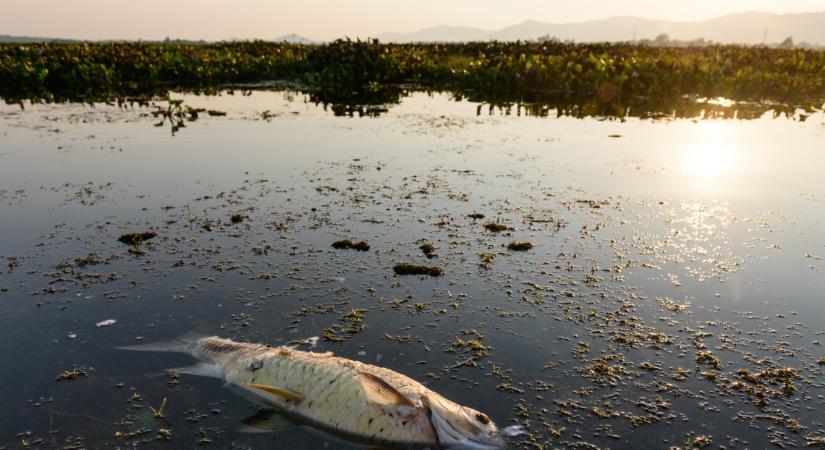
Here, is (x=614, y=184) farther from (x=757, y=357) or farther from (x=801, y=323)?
(x=757, y=357)

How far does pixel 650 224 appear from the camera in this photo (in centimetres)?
894

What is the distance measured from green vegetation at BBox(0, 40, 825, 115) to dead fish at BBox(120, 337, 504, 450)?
19.5m

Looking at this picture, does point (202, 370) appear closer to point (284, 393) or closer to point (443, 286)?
point (284, 393)

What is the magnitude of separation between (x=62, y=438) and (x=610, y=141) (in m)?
15.1

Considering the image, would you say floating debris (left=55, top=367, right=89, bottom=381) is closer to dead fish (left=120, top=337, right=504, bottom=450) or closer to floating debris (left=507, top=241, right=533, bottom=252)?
dead fish (left=120, top=337, right=504, bottom=450)

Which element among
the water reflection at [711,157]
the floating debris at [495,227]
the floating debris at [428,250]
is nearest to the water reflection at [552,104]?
the water reflection at [711,157]

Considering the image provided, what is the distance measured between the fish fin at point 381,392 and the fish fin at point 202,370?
1.61 m

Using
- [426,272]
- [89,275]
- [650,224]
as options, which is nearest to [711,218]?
[650,224]

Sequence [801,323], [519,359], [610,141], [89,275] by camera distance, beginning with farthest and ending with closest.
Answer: [610,141], [89,275], [801,323], [519,359]

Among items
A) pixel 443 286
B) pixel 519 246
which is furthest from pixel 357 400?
pixel 519 246

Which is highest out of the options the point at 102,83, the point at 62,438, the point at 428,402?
the point at 102,83

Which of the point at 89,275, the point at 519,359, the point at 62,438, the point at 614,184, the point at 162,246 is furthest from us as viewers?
the point at 614,184

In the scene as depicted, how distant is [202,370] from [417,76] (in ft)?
107

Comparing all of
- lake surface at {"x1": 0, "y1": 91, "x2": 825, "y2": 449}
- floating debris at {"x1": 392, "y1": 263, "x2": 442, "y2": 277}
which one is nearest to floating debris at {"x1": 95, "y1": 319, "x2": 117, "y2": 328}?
lake surface at {"x1": 0, "y1": 91, "x2": 825, "y2": 449}
